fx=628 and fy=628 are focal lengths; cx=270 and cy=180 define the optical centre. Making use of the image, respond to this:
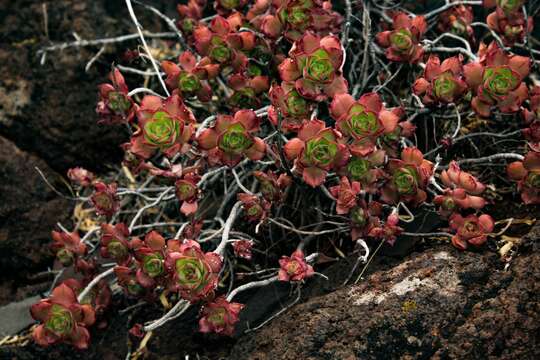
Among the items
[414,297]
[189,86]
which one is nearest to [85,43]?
[189,86]

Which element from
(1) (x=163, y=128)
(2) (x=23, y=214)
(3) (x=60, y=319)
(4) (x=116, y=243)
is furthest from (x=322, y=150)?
(2) (x=23, y=214)

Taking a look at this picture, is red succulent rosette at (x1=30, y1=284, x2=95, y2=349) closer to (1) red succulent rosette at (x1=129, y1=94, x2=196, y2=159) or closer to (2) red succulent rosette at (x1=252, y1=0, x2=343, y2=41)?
(1) red succulent rosette at (x1=129, y1=94, x2=196, y2=159)

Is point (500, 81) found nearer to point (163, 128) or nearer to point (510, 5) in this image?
point (510, 5)

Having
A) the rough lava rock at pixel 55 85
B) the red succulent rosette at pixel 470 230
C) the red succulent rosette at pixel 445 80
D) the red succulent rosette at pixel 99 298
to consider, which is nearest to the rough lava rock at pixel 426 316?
the red succulent rosette at pixel 470 230

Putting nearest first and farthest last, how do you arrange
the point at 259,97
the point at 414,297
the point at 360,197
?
the point at 414,297, the point at 360,197, the point at 259,97

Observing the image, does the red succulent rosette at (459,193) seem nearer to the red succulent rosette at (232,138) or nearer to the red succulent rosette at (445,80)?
the red succulent rosette at (445,80)

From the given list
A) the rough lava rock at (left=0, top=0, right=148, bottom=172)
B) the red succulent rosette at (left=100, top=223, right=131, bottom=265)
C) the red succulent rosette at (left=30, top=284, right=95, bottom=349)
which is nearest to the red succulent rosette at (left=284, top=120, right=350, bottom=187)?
the red succulent rosette at (left=100, top=223, right=131, bottom=265)

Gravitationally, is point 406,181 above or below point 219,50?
below

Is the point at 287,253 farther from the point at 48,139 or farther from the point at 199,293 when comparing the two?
the point at 48,139
